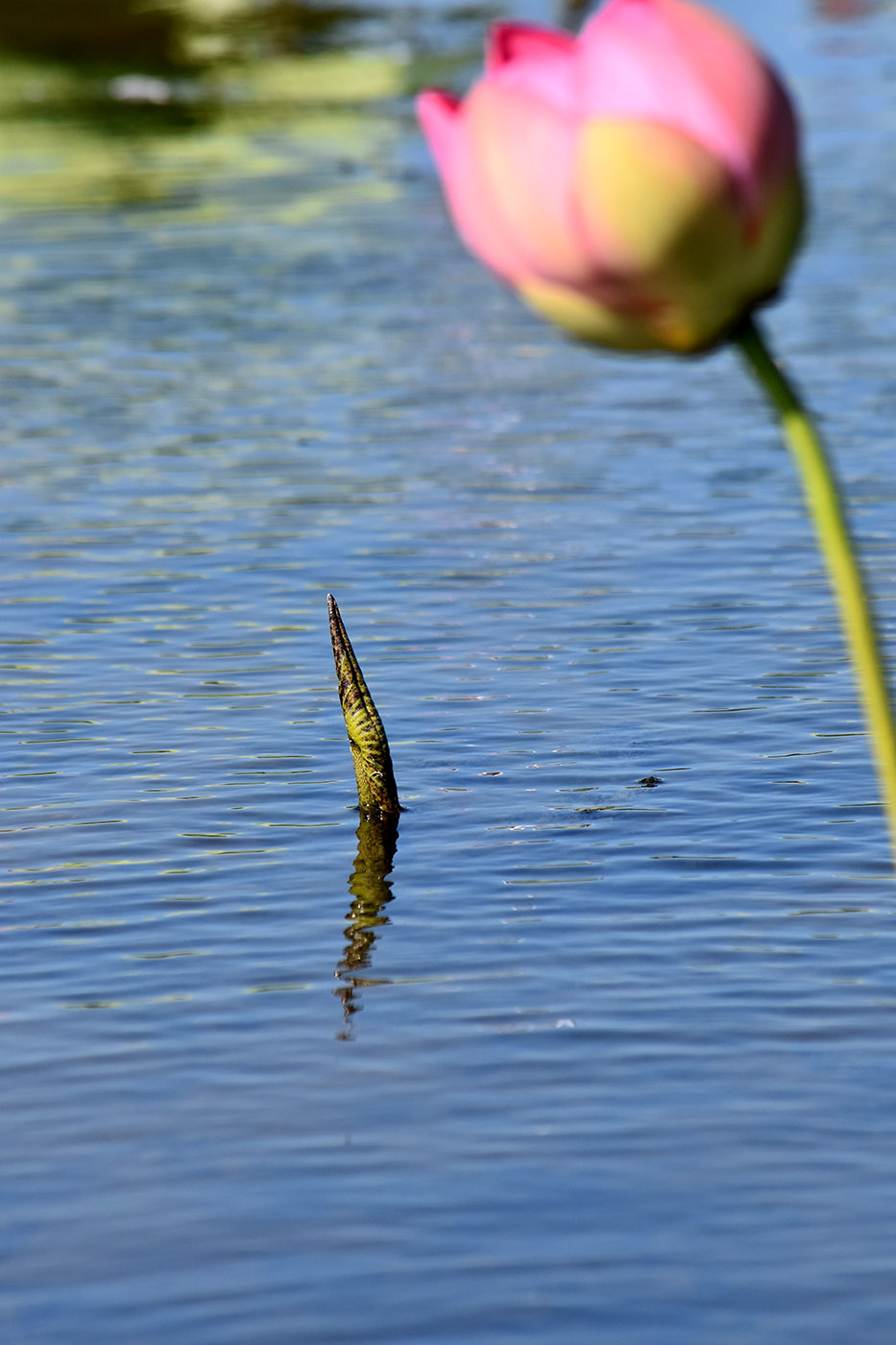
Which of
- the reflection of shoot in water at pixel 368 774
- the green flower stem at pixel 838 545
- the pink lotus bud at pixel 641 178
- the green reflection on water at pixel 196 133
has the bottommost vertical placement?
the green reflection on water at pixel 196 133

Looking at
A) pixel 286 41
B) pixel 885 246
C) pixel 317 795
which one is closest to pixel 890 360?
pixel 885 246

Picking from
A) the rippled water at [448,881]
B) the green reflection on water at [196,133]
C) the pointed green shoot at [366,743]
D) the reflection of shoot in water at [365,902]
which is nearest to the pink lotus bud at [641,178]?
the rippled water at [448,881]

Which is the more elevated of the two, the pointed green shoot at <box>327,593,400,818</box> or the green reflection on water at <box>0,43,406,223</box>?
the pointed green shoot at <box>327,593,400,818</box>

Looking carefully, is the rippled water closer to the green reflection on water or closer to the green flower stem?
the green flower stem

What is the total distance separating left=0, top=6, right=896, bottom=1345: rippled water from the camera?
16.4ft

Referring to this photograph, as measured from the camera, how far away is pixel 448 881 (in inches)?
297

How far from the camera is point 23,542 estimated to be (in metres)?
13.2

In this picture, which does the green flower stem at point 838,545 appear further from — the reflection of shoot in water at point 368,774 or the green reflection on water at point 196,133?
the green reflection on water at point 196,133

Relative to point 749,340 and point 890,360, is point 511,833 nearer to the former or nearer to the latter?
point 749,340

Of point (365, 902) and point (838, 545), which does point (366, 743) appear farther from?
point (838, 545)

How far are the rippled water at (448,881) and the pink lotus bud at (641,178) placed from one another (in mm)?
3242

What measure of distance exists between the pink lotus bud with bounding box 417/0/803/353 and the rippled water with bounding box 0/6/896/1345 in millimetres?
3242

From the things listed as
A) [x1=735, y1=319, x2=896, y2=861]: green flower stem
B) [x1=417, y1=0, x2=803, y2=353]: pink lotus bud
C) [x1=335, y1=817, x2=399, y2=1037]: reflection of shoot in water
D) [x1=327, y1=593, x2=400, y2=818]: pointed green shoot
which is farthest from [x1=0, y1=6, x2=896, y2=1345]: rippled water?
[x1=417, y1=0, x2=803, y2=353]: pink lotus bud

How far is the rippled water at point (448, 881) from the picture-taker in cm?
500
